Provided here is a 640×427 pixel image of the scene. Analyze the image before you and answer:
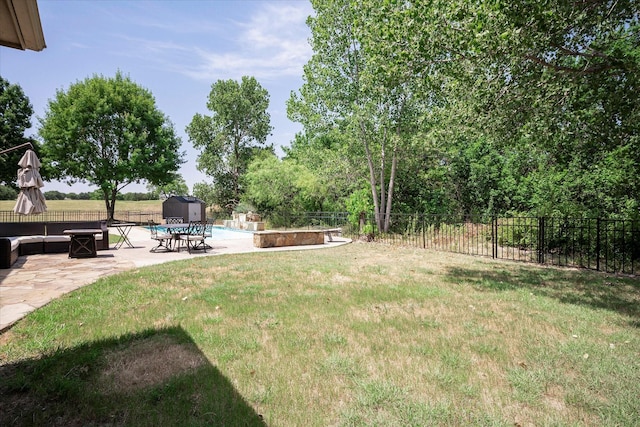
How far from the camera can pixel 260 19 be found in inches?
364

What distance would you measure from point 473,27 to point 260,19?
5.79 metres

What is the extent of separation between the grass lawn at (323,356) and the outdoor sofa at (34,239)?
3.76m

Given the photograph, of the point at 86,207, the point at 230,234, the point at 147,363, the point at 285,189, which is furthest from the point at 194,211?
the point at 147,363

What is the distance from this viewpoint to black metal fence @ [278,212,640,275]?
29.7 ft

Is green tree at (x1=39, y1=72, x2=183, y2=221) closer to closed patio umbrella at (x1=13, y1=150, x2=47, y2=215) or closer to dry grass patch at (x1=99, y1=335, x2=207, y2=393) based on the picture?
closed patio umbrella at (x1=13, y1=150, x2=47, y2=215)

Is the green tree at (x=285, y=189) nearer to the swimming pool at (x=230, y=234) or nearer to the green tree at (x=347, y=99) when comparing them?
the swimming pool at (x=230, y=234)

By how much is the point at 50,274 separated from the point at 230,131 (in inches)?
1331

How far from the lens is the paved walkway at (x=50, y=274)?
501 cm

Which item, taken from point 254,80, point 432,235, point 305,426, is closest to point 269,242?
point 432,235

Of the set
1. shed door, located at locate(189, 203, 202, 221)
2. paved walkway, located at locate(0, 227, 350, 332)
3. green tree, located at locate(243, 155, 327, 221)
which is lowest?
paved walkway, located at locate(0, 227, 350, 332)

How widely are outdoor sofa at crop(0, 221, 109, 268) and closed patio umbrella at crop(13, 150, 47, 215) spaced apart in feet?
4.04

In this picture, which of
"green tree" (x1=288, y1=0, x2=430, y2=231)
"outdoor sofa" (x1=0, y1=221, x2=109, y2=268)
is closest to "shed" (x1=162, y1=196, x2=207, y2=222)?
"green tree" (x1=288, y1=0, x2=430, y2=231)

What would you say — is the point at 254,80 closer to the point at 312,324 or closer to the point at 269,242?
the point at 269,242

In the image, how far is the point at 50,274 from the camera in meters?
7.32
